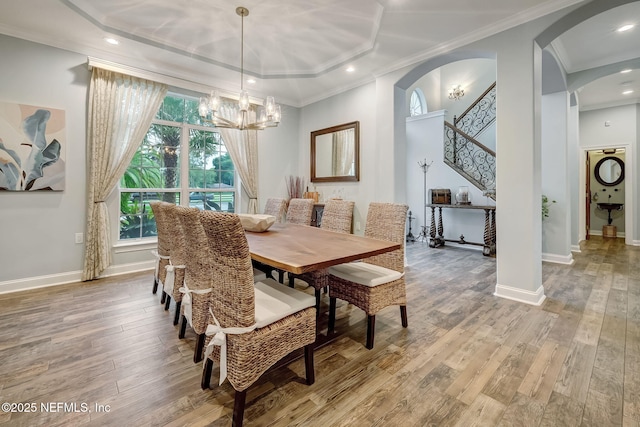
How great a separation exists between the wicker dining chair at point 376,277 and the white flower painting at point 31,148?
3.41 meters

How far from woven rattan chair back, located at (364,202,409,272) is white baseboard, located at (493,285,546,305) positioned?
58.0 inches

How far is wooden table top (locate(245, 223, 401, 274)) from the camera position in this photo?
1540 millimetres

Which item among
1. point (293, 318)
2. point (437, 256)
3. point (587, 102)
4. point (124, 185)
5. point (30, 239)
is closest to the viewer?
point (293, 318)

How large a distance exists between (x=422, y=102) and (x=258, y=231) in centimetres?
670

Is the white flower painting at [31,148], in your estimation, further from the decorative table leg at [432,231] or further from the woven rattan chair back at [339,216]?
the decorative table leg at [432,231]

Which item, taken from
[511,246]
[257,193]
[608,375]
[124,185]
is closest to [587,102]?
[511,246]

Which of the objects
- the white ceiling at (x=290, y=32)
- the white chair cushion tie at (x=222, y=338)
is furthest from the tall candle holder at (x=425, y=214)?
the white chair cushion tie at (x=222, y=338)

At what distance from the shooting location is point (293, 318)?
5.20ft

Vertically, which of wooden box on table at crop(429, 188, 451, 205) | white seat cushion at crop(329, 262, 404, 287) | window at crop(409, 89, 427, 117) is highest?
window at crop(409, 89, 427, 117)

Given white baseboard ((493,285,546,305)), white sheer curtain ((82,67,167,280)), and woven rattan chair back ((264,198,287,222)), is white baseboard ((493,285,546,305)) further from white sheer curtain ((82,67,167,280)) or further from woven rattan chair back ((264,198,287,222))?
white sheer curtain ((82,67,167,280))

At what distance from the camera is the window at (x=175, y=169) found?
4020 millimetres

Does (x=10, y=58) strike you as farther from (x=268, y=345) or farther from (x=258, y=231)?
(x=268, y=345)

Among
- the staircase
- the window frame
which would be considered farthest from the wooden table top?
the staircase

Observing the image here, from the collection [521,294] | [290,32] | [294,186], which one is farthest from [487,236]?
[290,32]
